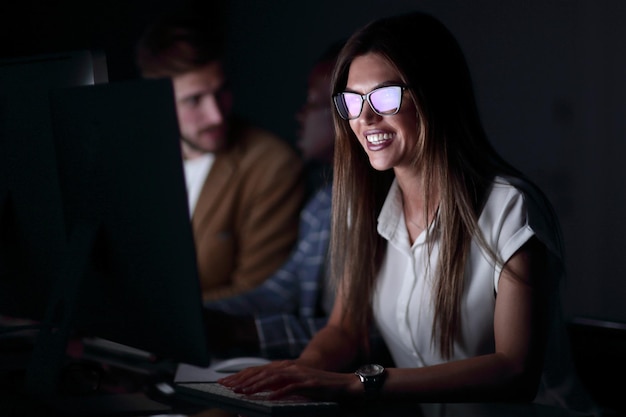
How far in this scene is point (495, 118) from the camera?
3.66 meters


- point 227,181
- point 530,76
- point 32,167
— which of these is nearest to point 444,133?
point 32,167

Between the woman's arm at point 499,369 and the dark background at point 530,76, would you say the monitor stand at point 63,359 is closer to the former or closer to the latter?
the woman's arm at point 499,369

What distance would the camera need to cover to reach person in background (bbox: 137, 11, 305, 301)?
313 cm

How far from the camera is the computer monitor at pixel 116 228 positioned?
1.01 m

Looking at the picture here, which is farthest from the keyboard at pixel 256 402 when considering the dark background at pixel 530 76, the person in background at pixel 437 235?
the dark background at pixel 530 76

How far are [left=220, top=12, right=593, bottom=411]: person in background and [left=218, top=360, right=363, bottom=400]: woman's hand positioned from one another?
0.26 ft

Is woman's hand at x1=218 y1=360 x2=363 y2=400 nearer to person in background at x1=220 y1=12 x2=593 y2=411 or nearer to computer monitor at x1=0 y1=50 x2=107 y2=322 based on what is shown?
person in background at x1=220 y1=12 x2=593 y2=411

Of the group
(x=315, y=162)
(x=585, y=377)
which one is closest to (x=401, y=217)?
(x=585, y=377)

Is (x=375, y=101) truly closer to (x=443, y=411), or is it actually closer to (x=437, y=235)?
(x=437, y=235)

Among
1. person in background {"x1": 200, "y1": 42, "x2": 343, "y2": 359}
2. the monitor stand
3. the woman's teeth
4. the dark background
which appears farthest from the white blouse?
the dark background

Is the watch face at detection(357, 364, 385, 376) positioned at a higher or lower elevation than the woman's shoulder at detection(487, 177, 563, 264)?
lower

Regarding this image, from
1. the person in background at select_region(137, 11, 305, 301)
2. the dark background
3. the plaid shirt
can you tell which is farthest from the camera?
the dark background

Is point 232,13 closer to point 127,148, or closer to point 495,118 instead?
point 495,118

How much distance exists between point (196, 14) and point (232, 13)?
0.18 metres
